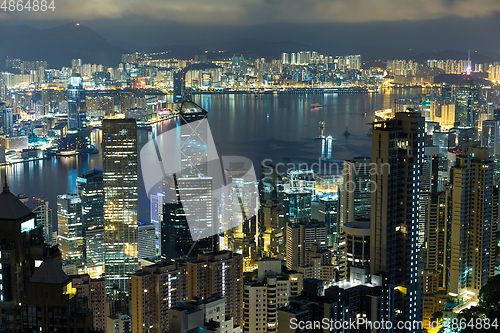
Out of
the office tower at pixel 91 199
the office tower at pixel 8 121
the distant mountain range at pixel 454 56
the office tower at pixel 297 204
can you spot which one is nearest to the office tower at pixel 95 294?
the office tower at pixel 91 199

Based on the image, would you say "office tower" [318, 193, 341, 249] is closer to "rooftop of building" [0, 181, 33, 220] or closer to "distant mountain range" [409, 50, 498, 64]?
"distant mountain range" [409, 50, 498, 64]

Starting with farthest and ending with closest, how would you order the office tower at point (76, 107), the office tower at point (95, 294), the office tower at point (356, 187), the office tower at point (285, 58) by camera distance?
the office tower at point (76, 107) → the office tower at point (285, 58) → the office tower at point (356, 187) → the office tower at point (95, 294)

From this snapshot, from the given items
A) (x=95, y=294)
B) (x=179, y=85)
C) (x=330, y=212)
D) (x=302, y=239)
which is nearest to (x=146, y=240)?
(x=302, y=239)

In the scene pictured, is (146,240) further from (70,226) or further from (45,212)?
(45,212)

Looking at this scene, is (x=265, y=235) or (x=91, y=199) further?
(x=91, y=199)

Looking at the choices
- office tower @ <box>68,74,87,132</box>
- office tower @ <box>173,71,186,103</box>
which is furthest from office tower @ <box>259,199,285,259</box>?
office tower @ <box>68,74,87,132</box>

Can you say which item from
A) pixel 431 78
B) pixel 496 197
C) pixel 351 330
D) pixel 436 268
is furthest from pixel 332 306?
pixel 431 78

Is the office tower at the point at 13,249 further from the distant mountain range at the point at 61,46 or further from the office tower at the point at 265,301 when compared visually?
the distant mountain range at the point at 61,46
